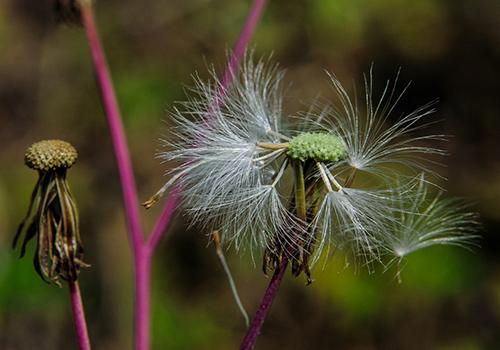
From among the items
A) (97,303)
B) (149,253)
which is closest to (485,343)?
(97,303)

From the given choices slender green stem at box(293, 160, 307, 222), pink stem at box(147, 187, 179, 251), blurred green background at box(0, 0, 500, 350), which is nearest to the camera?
slender green stem at box(293, 160, 307, 222)

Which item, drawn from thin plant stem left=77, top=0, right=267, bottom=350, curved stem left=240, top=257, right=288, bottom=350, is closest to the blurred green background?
thin plant stem left=77, top=0, right=267, bottom=350

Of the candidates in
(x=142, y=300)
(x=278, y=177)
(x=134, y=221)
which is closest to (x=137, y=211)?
(x=134, y=221)

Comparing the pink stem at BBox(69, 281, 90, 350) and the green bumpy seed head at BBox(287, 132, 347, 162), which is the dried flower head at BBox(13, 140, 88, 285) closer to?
the pink stem at BBox(69, 281, 90, 350)

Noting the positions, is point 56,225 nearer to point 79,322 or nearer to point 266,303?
point 79,322

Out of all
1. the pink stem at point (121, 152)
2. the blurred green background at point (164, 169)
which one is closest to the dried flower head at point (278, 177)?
the pink stem at point (121, 152)

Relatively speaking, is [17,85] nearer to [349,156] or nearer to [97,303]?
[97,303]
